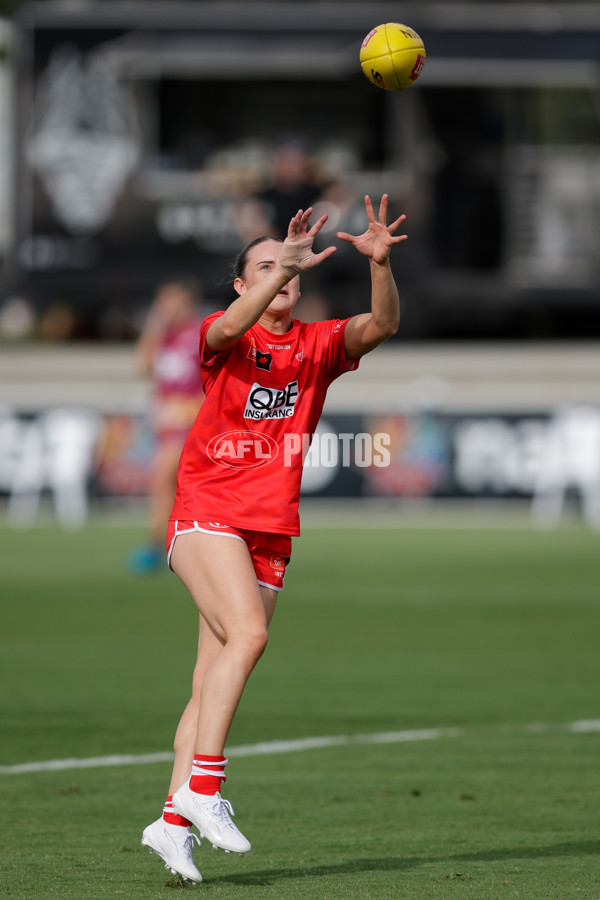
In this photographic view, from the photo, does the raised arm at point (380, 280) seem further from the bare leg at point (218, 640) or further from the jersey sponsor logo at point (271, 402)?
the bare leg at point (218, 640)

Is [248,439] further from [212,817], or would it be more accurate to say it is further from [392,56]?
[392,56]

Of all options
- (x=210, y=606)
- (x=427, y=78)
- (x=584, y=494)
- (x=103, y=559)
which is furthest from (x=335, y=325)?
(x=427, y=78)

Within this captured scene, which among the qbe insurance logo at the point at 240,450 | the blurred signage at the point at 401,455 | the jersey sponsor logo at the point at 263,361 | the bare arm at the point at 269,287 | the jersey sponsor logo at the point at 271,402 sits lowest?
the blurred signage at the point at 401,455

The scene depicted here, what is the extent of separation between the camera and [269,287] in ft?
17.3

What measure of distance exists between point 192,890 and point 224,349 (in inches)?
75.5

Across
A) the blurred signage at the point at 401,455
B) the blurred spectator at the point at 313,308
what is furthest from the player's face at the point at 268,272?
the blurred spectator at the point at 313,308

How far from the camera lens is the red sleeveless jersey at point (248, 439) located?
555 cm

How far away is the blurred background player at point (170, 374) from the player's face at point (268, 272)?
9.02 metres

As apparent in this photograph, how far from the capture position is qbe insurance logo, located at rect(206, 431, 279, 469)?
5.60 meters

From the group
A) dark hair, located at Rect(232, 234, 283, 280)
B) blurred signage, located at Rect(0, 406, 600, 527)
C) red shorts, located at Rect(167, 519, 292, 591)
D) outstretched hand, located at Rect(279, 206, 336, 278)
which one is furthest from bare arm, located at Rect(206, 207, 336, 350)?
blurred signage, located at Rect(0, 406, 600, 527)

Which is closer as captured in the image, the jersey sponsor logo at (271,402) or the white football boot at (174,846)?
the white football boot at (174,846)

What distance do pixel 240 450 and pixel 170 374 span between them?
9.36m

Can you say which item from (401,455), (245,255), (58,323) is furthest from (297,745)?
(58,323)

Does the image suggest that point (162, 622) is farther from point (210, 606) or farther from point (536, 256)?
point (536, 256)
